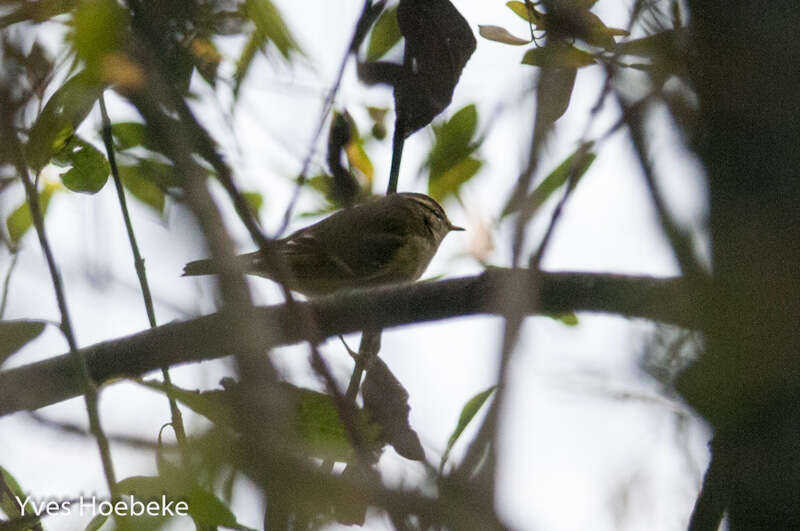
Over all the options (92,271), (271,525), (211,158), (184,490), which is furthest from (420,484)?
(92,271)

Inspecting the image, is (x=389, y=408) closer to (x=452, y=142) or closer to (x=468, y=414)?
(x=468, y=414)

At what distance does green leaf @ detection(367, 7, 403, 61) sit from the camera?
259cm

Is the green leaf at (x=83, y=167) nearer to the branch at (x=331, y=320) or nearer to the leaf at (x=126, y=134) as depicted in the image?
the leaf at (x=126, y=134)

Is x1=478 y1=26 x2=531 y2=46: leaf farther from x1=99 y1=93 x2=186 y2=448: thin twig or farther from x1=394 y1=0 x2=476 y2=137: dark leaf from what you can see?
Result: x1=99 y1=93 x2=186 y2=448: thin twig

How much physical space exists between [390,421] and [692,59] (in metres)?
0.87

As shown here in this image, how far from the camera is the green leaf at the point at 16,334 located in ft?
6.81

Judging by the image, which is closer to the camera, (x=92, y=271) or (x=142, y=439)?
(x=142, y=439)

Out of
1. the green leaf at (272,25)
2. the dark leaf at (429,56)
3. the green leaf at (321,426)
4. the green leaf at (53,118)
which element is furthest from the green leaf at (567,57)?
the green leaf at (53,118)

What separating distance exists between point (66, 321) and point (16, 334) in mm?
577

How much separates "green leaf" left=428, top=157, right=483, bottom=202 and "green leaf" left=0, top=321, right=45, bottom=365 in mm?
1166

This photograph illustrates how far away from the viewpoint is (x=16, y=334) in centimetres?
209

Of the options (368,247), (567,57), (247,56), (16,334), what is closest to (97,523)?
(16,334)

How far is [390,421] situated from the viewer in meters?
1.78

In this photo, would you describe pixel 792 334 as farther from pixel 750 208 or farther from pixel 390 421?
pixel 390 421
